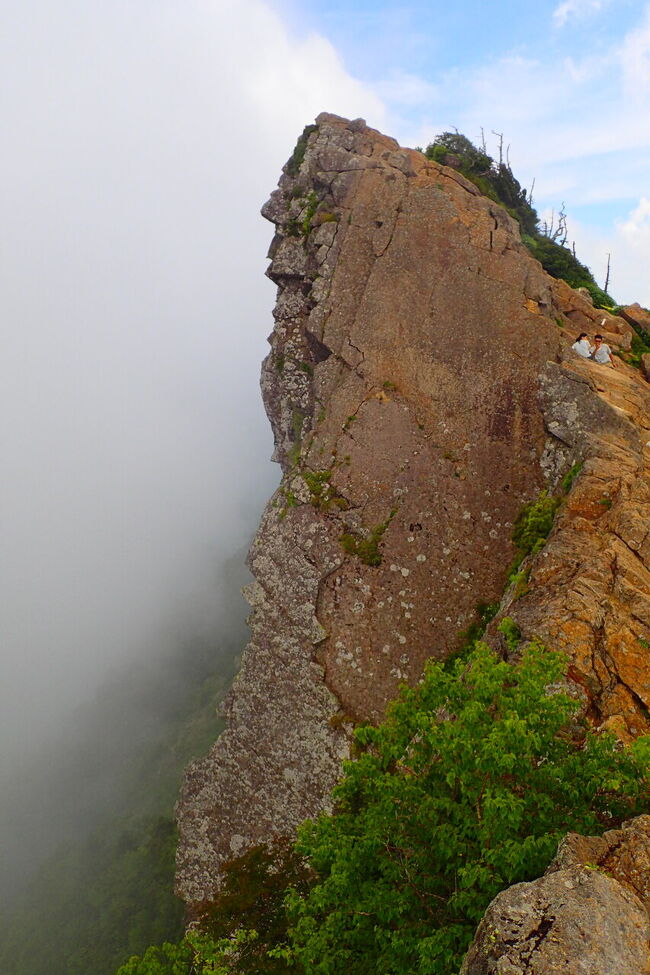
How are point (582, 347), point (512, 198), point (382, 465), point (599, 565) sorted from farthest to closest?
point (512, 198) → point (582, 347) → point (382, 465) → point (599, 565)

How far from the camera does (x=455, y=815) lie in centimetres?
1002

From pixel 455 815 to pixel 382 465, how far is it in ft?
49.8

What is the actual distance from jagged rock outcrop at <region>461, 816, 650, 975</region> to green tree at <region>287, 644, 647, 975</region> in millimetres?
1127

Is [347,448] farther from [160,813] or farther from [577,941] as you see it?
Answer: [160,813]

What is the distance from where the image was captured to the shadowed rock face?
2138 cm

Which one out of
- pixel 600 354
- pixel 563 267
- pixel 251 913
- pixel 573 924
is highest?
pixel 563 267

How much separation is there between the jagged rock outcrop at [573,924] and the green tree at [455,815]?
1.13m

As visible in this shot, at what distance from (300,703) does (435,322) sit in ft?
54.6

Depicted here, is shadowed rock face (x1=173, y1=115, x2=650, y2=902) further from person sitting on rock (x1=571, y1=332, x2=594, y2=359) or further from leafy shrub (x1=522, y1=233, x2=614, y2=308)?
leafy shrub (x1=522, y1=233, x2=614, y2=308)

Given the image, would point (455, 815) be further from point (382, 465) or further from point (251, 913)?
point (382, 465)

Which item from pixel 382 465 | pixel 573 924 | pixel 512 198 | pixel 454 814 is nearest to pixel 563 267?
pixel 512 198

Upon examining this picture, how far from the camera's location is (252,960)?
18.8 metres

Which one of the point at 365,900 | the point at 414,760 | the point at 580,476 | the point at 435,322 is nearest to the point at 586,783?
the point at 414,760

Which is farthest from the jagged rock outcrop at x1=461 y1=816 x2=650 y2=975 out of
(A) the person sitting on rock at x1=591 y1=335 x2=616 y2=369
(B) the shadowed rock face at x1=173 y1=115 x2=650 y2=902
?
(A) the person sitting on rock at x1=591 y1=335 x2=616 y2=369
